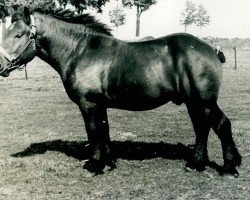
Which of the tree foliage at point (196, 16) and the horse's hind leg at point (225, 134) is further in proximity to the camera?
the tree foliage at point (196, 16)

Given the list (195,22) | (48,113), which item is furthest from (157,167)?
(195,22)

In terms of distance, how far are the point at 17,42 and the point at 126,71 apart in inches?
75.4

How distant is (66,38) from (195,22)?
236 feet

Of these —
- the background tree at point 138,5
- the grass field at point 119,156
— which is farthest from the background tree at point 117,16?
the grass field at point 119,156

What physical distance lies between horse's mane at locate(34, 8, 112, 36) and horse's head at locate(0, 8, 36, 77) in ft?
1.64

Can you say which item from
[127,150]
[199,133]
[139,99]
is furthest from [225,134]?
[127,150]

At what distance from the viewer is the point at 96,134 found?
6.64 meters

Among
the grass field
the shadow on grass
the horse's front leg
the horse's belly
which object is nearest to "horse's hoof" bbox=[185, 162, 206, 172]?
the grass field

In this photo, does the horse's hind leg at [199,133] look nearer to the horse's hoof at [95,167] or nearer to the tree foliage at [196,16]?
the horse's hoof at [95,167]

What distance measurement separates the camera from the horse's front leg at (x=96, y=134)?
6.52 meters

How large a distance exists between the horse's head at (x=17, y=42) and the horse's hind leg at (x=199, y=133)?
9.64 ft

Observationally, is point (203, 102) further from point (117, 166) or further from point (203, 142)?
point (117, 166)

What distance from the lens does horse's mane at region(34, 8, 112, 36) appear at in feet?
22.9

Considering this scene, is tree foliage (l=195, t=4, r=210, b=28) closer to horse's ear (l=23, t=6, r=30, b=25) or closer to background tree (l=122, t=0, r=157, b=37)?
background tree (l=122, t=0, r=157, b=37)
